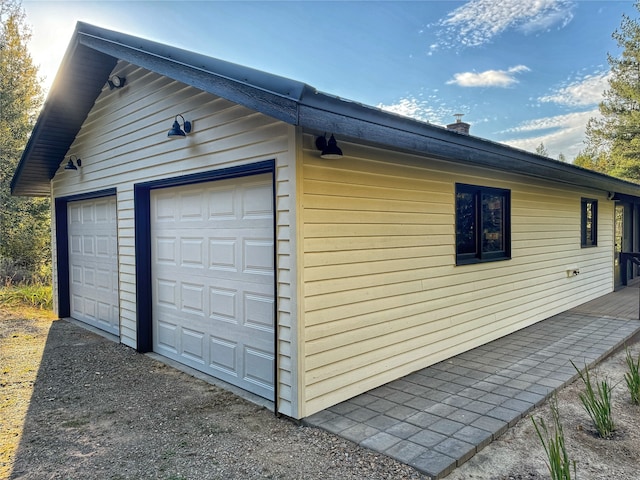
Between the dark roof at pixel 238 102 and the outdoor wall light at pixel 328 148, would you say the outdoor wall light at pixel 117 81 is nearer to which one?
the dark roof at pixel 238 102

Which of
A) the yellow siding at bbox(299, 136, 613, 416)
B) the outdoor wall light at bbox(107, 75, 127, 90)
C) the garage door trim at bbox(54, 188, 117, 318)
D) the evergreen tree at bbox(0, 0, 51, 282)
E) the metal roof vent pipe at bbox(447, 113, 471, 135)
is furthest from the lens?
the evergreen tree at bbox(0, 0, 51, 282)

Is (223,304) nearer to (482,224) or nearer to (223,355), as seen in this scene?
(223,355)

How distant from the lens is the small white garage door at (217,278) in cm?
388

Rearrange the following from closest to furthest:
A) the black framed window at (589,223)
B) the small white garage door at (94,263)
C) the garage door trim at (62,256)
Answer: the small white garage door at (94,263) < the garage door trim at (62,256) < the black framed window at (589,223)

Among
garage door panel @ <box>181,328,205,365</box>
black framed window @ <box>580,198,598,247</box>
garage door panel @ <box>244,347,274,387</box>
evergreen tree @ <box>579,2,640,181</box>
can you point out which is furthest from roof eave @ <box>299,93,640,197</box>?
evergreen tree @ <box>579,2,640,181</box>

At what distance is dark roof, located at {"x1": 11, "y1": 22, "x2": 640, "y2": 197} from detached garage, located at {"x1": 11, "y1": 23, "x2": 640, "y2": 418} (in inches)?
0.8

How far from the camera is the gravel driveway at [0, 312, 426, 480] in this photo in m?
2.68

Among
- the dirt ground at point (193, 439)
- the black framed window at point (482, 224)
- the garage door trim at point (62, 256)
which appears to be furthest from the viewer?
the garage door trim at point (62, 256)

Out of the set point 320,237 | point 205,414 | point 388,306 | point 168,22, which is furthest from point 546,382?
point 168,22

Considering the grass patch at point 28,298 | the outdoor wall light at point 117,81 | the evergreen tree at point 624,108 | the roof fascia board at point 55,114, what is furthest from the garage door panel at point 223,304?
the evergreen tree at point 624,108

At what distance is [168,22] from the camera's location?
695 centimetres

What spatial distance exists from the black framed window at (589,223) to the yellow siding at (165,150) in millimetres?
7585

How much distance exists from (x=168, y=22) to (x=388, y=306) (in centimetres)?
603

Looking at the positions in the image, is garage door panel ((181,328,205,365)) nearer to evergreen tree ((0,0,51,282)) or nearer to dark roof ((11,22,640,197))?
dark roof ((11,22,640,197))
